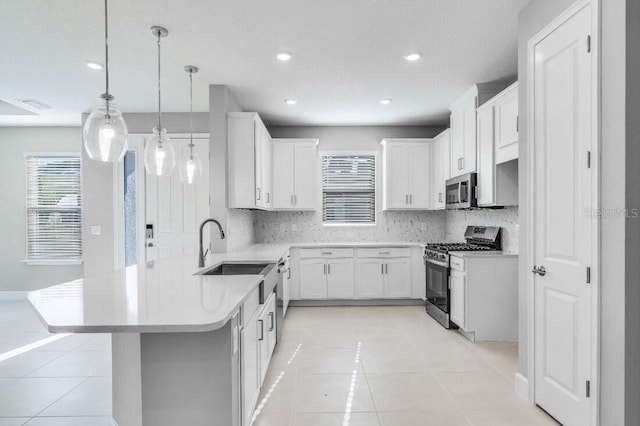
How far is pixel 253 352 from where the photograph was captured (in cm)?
223

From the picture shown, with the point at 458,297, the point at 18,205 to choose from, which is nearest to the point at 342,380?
the point at 458,297

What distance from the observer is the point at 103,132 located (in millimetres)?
1900

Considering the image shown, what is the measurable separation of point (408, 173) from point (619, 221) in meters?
3.75

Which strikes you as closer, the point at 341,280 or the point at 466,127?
the point at 466,127

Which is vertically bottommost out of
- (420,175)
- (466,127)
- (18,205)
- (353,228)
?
(353,228)

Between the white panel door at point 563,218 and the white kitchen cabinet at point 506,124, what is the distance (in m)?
0.90

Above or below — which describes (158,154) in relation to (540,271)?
above

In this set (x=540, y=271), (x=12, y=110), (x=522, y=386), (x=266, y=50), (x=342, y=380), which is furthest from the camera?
(x=12, y=110)

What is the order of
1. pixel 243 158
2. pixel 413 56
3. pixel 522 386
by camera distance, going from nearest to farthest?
pixel 522 386 → pixel 413 56 → pixel 243 158

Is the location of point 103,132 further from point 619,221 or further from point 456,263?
point 456,263

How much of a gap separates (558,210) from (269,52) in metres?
2.57

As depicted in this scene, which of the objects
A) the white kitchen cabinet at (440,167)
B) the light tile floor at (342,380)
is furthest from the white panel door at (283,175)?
the white kitchen cabinet at (440,167)

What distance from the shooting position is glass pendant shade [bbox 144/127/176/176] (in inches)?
104

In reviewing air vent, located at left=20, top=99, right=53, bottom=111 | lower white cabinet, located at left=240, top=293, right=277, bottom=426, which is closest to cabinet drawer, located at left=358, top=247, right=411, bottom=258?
lower white cabinet, located at left=240, top=293, right=277, bottom=426
